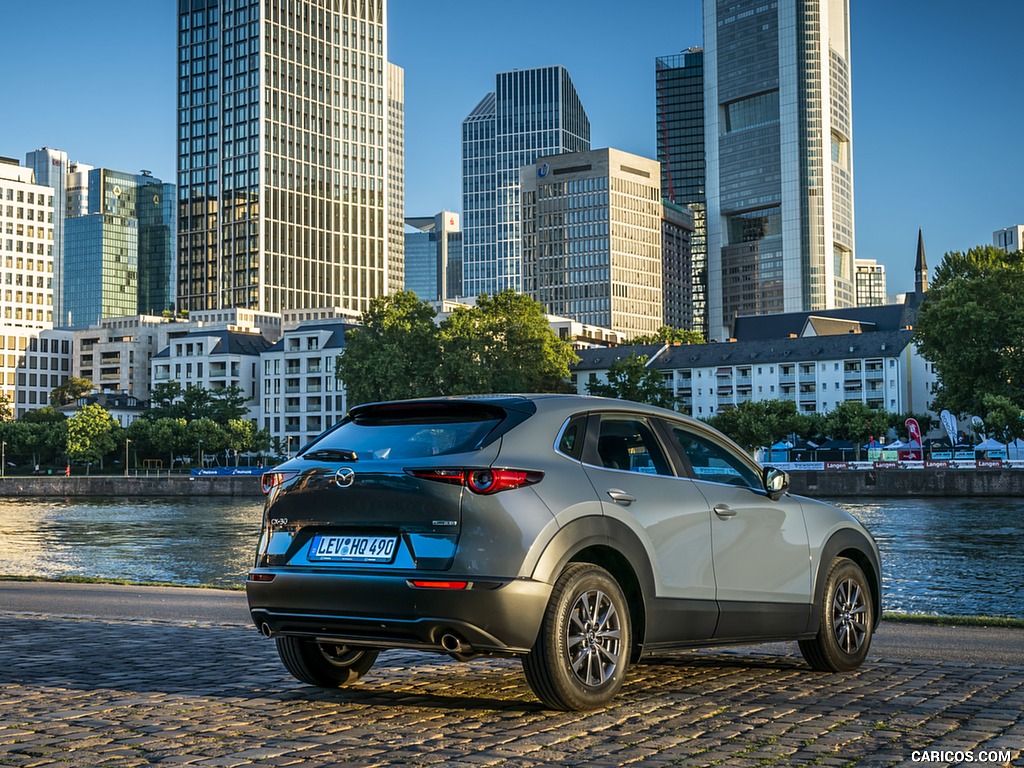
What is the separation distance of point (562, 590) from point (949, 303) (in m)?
82.5

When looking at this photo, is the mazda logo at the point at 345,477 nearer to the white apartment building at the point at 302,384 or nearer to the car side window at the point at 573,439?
the car side window at the point at 573,439

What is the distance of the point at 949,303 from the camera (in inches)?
3322

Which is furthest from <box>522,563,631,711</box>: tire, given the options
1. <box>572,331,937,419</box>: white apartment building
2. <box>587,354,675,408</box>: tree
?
<box>572,331,937,419</box>: white apartment building

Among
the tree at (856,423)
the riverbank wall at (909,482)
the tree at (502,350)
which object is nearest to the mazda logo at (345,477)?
the riverbank wall at (909,482)

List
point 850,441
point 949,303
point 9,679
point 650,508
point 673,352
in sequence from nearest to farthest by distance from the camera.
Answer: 1. point 650,508
2. point 9,679
3. point 949,303
4. point 850,441
5. point 673,352

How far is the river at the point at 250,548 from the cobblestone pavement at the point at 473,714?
993 cm

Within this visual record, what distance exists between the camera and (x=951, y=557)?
32.0 m

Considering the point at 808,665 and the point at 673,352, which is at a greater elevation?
the point at 673,352

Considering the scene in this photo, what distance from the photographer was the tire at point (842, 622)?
895 cm

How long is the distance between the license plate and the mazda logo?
0.30 m

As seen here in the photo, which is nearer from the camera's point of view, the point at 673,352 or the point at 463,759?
the point at 463,759

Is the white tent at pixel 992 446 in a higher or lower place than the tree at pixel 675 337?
lower

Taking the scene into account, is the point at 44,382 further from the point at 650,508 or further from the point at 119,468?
the point at 650,508

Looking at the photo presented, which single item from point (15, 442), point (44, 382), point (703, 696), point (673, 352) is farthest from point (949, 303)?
point (44, 382)
